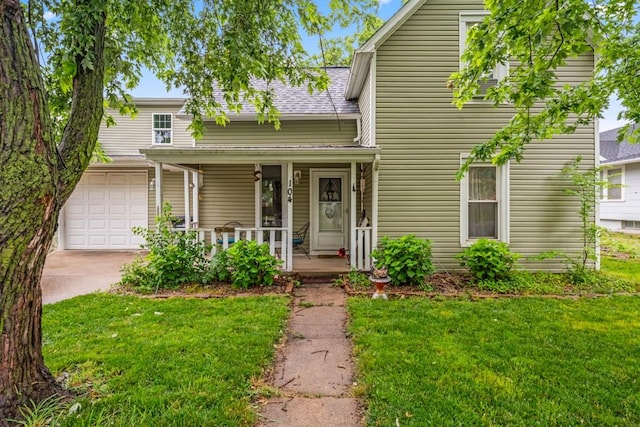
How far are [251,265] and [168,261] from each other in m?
1.55

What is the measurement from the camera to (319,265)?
7.51 m

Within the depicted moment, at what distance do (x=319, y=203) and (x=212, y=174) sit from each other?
3099mm

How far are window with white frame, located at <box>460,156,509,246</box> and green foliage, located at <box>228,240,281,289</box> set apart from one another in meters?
3.94

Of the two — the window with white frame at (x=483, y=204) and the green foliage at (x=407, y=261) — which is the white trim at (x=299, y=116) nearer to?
the window with white frame at (x=483, y=204)

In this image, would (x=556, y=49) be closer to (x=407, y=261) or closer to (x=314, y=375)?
(x=407, y=261)

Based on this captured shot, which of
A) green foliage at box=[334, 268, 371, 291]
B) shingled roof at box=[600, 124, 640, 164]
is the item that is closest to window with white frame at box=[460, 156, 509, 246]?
green foliage at box=[334, 268, 371, 291]

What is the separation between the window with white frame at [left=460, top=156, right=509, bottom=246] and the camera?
22.6 feet

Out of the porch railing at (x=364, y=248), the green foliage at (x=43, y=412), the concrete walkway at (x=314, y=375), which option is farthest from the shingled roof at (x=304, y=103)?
the green foliage at (x=43, y=412)

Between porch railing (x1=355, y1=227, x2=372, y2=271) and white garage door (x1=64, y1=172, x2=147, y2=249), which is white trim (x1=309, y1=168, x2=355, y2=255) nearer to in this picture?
porch railing (x1=355, y1=227, x2=372, y2=271)

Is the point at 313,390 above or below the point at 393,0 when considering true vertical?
below

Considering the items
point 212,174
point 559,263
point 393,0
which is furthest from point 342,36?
point 559,263

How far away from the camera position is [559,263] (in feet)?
22.7

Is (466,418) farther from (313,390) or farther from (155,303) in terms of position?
(155,303)

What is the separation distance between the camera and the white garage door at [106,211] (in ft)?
34.1
